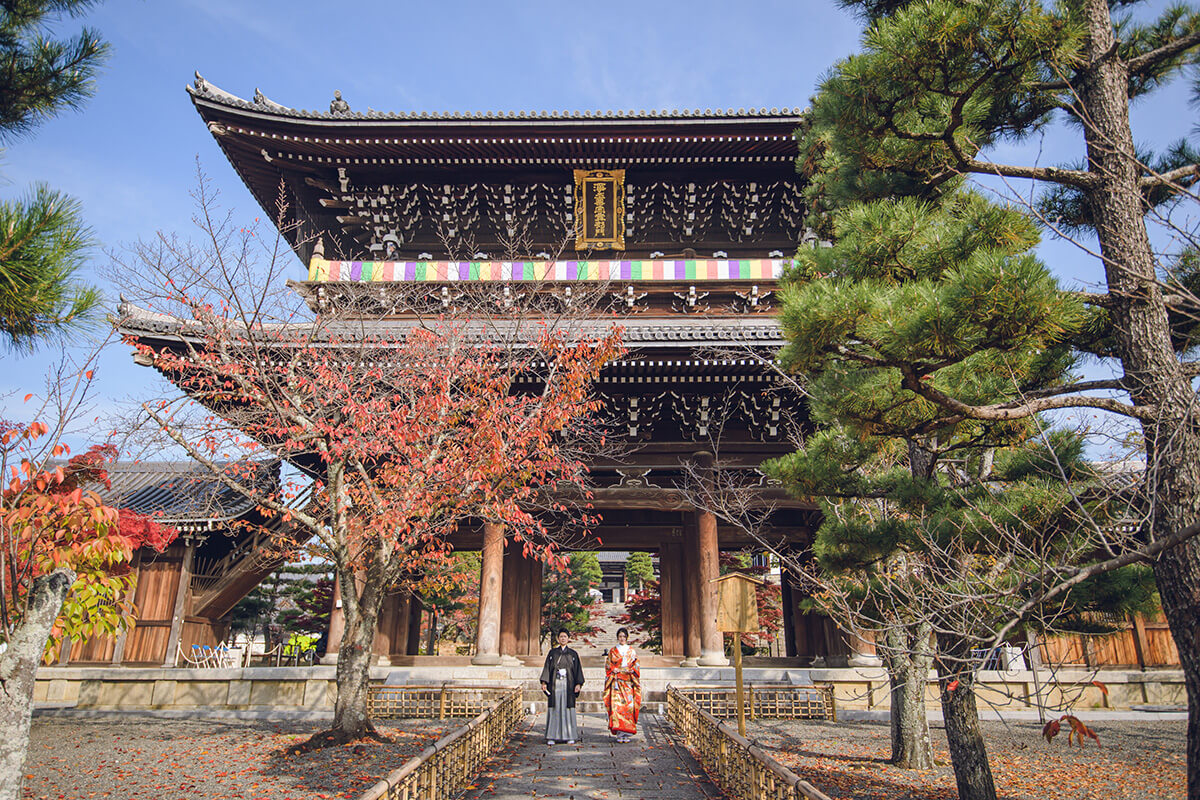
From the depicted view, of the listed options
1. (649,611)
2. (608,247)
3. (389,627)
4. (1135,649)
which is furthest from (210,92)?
(1135,649)

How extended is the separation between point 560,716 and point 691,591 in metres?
5.48

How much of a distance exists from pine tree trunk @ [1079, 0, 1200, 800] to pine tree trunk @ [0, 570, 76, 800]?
7165 mm

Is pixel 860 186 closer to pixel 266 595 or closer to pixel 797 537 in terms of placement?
pixel 797 537

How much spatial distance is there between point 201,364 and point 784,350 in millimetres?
7635

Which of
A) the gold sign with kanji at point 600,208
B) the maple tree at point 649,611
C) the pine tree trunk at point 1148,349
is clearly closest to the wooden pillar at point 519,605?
the maple tree at point 649,611

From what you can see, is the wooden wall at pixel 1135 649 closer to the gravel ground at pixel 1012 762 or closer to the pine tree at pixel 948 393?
the gravel ground at pixel 1012 762

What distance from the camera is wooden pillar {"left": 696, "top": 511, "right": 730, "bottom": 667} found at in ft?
39.4

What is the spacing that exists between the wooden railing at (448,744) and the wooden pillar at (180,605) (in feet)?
16.0

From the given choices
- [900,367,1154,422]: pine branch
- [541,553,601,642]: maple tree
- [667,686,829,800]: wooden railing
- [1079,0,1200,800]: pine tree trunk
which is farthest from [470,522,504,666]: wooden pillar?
[541,553,601,642]: maple tree

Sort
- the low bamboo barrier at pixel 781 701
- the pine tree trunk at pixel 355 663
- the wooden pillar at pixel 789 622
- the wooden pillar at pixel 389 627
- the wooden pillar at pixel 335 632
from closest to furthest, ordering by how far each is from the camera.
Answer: the pine tree trunk at pixel 355 663
the low bamboo barrier at pixel 781 701
the wooden pillar at pixel 335 632
the wooden pillar at pixel 389 627
the wooden pillar at pixel 789 622

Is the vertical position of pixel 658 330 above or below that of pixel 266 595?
above

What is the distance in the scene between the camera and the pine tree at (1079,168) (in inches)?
163

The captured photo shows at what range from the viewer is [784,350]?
512 centimetres

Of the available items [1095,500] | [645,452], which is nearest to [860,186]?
[1095,500]
